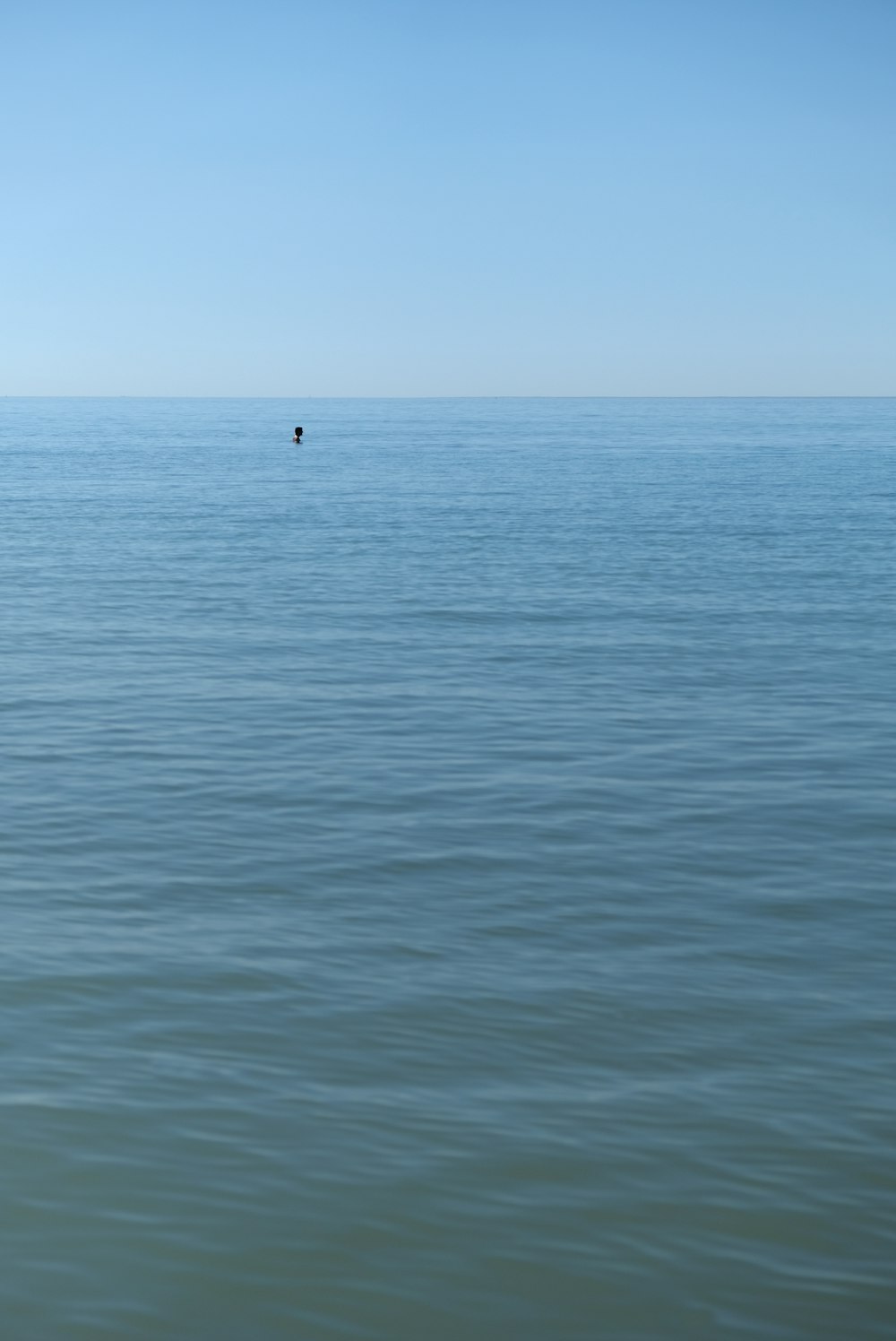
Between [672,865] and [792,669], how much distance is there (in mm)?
12154

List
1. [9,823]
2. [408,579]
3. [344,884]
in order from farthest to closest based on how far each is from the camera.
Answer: [408,579]
[9,823]
[344,884]

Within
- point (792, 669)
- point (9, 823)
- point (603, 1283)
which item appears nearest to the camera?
point (603, 1283)

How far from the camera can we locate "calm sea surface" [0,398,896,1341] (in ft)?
30.2

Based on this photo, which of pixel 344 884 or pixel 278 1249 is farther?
pixel 344 884

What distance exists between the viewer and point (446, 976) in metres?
13.5

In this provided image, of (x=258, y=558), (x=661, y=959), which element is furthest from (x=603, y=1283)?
(x=258, y=558)

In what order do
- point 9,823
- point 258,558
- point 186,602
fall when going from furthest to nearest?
point 258,558 → point 186,602 → point 9,823

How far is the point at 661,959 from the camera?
45.7 feet

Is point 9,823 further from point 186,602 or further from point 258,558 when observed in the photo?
point 258,558

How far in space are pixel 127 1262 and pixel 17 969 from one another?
14.8 feet

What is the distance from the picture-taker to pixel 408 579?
131 feet

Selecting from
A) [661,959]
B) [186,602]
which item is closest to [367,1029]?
[661,959]

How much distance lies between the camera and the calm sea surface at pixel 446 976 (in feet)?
30.2

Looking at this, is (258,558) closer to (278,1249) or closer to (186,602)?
(186,602)
